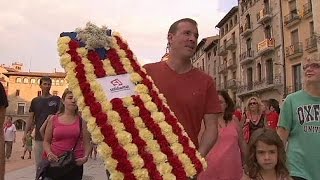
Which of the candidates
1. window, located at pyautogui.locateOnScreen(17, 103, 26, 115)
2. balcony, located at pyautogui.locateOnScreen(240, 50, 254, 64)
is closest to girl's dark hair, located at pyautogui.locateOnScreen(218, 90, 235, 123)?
balcony, located at pyautogui.locateOnScreen(240, 50, 254, 64)

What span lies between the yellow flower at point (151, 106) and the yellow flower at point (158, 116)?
0.03 meters

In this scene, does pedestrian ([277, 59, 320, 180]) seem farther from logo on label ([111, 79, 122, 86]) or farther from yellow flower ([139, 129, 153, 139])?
logo on label ([111, 79, 122, 86])

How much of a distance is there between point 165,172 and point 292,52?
105 ft

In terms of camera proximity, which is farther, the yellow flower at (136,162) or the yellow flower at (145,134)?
the yellow flower at (145,134)

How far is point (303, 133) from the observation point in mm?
3979

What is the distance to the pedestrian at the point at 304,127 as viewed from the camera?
3.90 meters

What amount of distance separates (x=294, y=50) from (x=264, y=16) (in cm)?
618

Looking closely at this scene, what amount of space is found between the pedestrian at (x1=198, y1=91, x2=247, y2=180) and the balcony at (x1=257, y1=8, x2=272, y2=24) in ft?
110

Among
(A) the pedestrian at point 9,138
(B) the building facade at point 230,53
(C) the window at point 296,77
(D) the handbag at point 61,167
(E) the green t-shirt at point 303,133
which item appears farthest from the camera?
(B) the building facade at point 230,53

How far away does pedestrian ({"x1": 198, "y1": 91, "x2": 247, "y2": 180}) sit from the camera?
467 cm

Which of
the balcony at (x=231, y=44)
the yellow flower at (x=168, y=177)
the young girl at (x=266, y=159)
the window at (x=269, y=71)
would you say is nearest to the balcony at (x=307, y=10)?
the window at (x=269, y=71)

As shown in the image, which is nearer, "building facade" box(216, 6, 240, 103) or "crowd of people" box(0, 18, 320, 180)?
"crowd of people" box(0, 18, 320, 180)

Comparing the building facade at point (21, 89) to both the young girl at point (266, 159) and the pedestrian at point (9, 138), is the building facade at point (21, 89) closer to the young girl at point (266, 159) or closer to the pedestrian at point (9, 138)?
the pedestrian at point (9, 138)

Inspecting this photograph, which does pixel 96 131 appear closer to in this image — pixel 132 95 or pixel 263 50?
pixel 132 95
